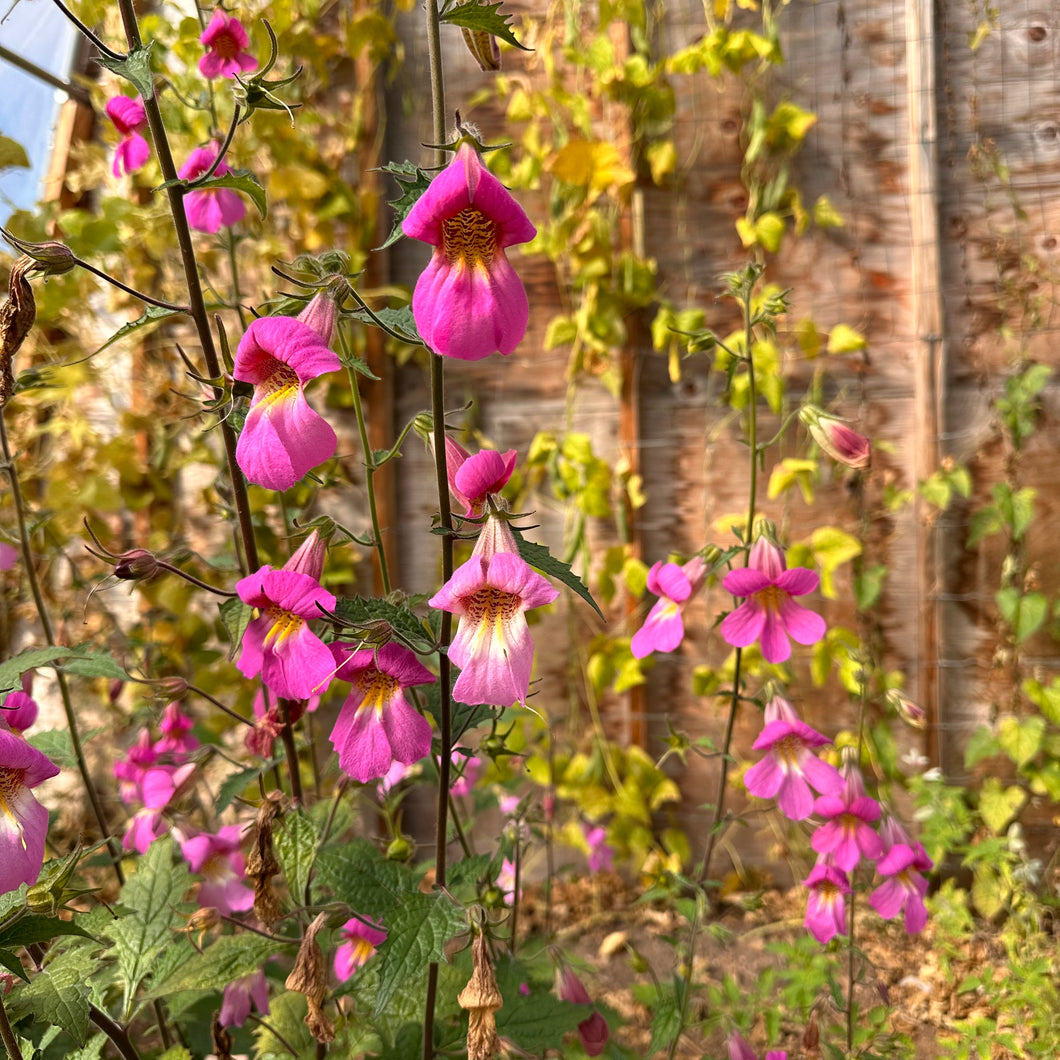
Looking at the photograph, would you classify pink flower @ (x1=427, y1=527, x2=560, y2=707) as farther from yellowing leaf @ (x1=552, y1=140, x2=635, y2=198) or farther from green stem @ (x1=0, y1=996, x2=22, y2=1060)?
yellowing leaf @ (x1=552, y1=140, x2=635, y2=198)

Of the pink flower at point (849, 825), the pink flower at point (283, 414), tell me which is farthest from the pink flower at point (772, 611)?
the pink flower at point (283, 414)

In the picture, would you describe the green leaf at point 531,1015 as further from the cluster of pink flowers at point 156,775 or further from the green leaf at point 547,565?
the green leaf at point 547,565

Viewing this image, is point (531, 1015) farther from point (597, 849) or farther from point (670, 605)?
point (597, 849)

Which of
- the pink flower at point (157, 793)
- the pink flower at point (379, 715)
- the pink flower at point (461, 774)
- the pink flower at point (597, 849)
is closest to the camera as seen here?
the pink flower at point (379, 715)

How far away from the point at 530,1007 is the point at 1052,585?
165cm

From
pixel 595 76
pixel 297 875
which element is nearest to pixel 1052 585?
pixel 595 76

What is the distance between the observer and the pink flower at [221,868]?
3.05 ft

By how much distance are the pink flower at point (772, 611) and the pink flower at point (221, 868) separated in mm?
643

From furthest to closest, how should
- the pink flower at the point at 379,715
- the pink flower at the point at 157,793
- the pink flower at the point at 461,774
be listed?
the pink flower at the point at 157,793, the pink flower at the point at 461,774, the pink flower at the point at 379,715

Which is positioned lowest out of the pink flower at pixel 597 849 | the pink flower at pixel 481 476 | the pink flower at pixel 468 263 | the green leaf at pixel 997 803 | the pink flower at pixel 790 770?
the pink flower at pixel 597 849

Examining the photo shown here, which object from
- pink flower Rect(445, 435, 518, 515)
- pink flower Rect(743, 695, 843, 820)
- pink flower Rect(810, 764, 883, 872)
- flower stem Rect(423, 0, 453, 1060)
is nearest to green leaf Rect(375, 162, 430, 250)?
flower stem Rect(423, 0, 453, 1060)

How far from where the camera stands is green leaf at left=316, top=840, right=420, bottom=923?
688 mm

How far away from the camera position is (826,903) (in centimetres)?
109

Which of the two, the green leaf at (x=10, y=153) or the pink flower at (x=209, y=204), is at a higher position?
the green leaf at (x=10, y=153)
